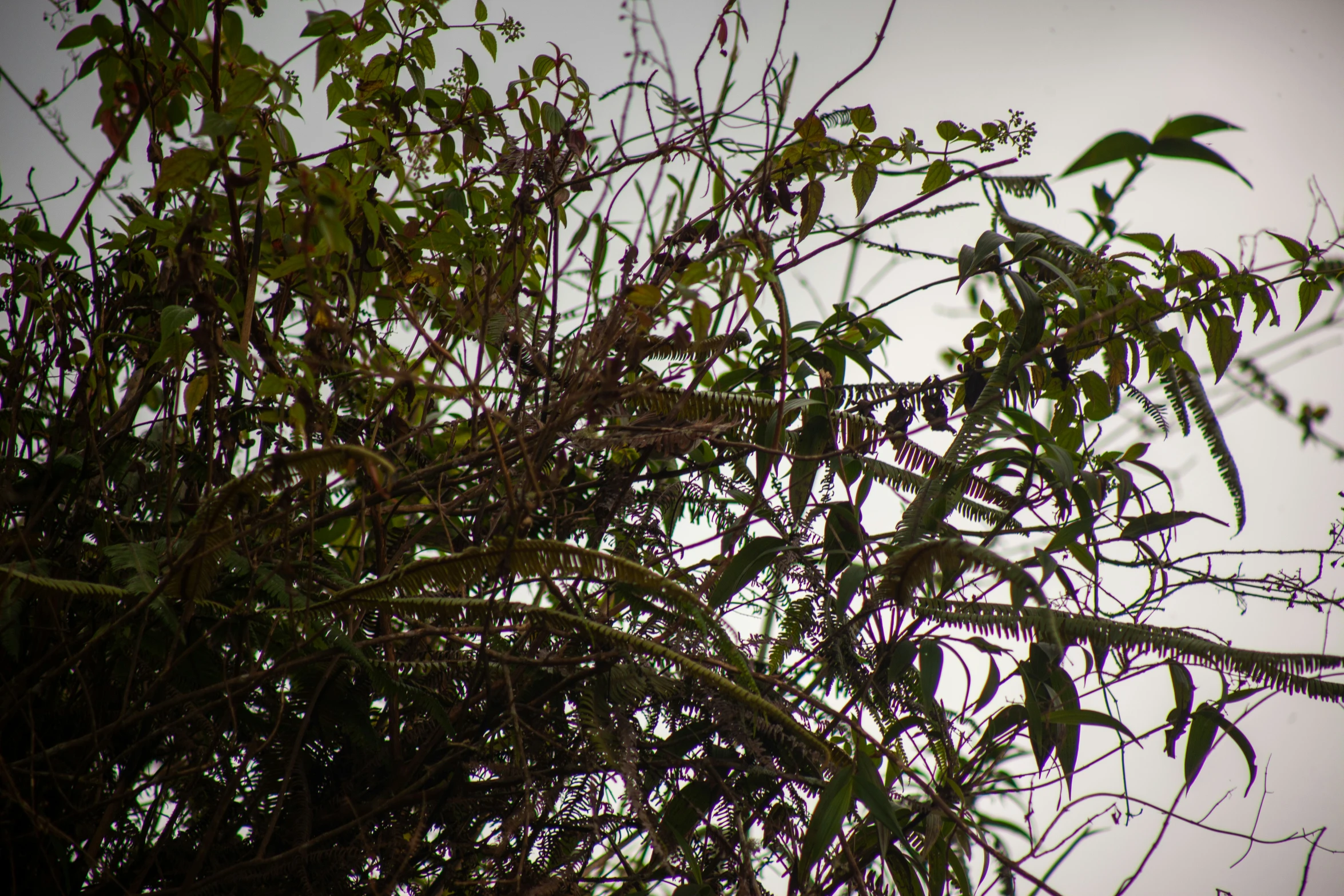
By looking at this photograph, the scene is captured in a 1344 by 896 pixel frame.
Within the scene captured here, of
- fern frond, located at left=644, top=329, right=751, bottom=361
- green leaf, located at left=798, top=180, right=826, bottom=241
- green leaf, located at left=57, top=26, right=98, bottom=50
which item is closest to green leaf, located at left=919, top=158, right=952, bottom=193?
green leaf, located at left=798, top=180, right=826, bottom=241

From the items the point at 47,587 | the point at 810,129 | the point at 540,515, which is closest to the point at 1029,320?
the point at 810,129

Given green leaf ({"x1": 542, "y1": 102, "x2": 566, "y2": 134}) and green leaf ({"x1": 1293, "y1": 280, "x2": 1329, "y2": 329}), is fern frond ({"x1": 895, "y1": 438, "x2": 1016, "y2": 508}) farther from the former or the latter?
green leaf ({"x1": 542, "y1": 102, "x2": 566, "y2": 134})

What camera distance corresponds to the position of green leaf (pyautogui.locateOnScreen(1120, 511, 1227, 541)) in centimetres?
93

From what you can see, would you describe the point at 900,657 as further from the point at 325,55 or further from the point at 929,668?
the point at 325,55

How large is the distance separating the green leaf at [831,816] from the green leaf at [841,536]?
24 centimetres

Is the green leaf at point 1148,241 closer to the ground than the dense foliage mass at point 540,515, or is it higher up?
higher up

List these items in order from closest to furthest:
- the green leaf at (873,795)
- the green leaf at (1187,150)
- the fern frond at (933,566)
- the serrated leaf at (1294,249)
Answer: the green leaf at (1187,150), the fern frond at (933,566), the green leaf at (873,795), the serrated leaf at (1294,249)

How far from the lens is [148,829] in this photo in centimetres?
82

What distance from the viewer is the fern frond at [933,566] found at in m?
0.57

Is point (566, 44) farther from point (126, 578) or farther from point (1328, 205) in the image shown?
point (1328, 205)

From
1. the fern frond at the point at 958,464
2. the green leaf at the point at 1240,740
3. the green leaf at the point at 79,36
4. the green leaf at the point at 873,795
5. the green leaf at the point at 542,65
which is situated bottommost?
the green leaf at the point at 873,795

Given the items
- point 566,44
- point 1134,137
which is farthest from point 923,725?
point 566,44

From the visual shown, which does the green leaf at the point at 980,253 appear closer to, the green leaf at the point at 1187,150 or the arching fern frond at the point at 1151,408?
the arching fern frond at the point at 1151,408

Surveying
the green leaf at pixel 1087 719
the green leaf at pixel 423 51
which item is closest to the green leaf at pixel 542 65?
the green leaf at pixel 423 51
